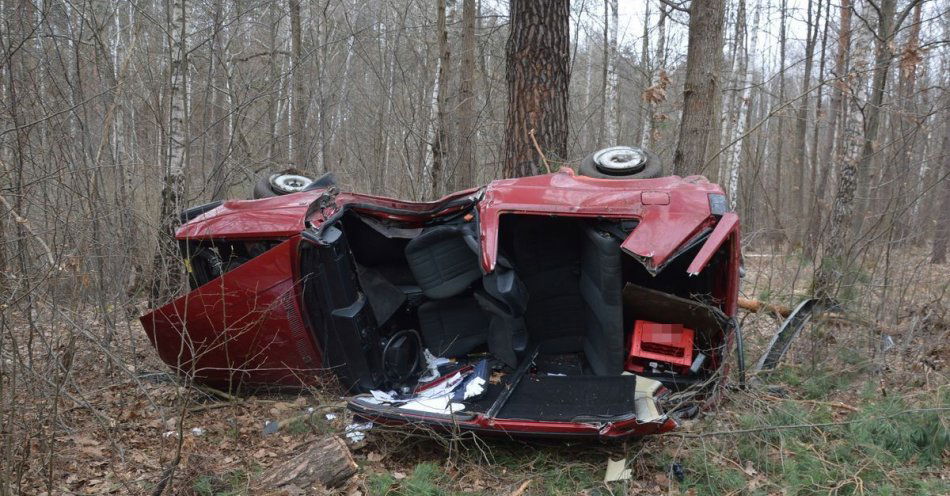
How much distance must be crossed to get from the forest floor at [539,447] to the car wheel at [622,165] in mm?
1623

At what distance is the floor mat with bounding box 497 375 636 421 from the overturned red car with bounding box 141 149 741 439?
0.02m

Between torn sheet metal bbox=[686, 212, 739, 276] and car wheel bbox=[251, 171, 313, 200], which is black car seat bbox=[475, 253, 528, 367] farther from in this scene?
car wheel bbox=[251, 171, 313, 200]

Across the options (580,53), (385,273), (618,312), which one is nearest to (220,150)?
(385,273)

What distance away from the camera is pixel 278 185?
211 inches

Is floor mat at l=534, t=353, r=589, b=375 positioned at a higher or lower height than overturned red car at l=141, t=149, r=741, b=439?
lower

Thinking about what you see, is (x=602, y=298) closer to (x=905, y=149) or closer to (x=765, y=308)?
(x=765, y=308)

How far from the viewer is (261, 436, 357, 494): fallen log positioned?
3453mm

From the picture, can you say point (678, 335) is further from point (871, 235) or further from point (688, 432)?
point (871, 235)

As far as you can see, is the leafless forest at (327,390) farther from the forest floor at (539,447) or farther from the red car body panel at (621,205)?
the red car body panel at (621,205)

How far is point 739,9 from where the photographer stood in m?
16.7

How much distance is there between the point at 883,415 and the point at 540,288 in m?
2.35

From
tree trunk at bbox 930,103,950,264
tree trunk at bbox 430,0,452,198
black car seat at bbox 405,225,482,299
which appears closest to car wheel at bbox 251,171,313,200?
black car seat at bbox 405,225,482,299

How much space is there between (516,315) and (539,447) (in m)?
0.87

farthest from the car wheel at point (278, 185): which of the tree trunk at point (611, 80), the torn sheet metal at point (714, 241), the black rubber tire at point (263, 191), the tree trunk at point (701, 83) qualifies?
the tree trunk at point (611, 80)
